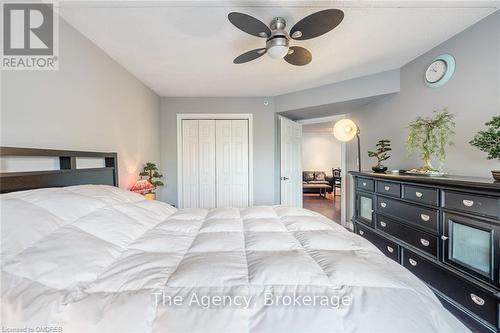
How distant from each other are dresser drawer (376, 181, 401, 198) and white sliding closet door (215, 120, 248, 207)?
208 cm

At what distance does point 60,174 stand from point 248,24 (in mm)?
1694

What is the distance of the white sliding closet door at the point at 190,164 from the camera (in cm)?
356

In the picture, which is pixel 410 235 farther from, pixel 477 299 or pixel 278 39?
pixel 278 39

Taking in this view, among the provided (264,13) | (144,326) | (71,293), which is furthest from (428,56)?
(71,293)

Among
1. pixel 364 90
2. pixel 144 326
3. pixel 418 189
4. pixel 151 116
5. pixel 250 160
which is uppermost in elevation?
pixel 364 90

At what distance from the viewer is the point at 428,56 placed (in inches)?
82.8

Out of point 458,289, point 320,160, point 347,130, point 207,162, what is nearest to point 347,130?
point 347,130

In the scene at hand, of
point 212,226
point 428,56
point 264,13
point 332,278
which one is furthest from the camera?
point 428,56

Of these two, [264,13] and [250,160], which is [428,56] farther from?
[250,160]

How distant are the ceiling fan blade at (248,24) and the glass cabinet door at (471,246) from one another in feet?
6.20

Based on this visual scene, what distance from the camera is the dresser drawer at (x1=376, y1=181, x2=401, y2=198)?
187 cm

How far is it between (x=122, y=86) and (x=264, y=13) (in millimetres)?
1834

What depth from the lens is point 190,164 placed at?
11.8 ft

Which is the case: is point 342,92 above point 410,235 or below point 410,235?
above
